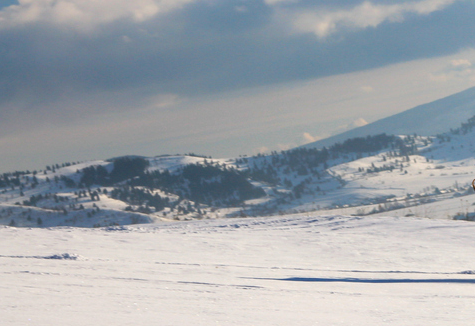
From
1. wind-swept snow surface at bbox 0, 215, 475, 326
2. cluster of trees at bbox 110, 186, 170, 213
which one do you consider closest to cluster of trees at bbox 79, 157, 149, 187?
cluster of trees at bbox 110, 186, 170, 213

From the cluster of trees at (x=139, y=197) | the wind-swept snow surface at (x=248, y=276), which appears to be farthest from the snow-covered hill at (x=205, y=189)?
the wind-swept snow surface at (x=248, y=276)

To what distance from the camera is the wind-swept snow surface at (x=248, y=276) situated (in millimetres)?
7309

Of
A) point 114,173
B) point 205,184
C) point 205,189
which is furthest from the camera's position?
point 205,184

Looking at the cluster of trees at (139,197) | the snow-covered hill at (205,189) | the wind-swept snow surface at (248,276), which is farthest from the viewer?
the cluster of trees at (139,197)

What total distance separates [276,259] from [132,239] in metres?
6.38

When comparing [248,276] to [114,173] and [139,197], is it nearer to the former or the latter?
[139,197]

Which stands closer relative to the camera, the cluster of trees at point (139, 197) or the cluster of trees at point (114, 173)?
the cluster of trees at point (139, 197)

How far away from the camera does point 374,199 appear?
13775 cm

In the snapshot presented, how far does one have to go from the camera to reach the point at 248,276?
1179cm

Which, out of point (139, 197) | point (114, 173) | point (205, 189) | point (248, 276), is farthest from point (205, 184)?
point (248, 276)

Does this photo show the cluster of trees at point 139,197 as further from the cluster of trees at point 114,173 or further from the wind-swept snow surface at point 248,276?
the wind-swept snow surface at point 248,276

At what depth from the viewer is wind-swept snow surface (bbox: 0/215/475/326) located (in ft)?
24.0

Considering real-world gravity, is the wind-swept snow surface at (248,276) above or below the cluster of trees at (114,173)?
below

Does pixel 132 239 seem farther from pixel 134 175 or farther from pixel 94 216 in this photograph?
pixel 134 175
